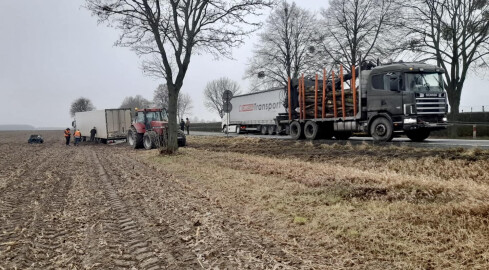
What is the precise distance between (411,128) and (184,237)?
1231 centimetres

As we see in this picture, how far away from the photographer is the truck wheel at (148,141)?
21011 mm

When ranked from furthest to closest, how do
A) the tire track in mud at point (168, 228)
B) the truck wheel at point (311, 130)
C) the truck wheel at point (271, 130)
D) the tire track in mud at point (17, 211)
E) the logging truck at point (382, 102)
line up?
the truck wheel at point (271, 130), the truck wheel at point (311, 130), the logging truck at point (382, 102), the tire track in mud at point (17, 211), the tire track in mud at point (168, 228)

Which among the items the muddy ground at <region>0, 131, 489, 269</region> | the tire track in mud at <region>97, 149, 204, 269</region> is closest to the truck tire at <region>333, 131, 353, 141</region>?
the muddy ground at <region>0, 131, 489, 269</region>

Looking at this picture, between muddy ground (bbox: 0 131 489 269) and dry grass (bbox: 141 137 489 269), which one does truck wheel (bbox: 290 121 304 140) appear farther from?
muddy ground (bbox: 0 131 489 269)

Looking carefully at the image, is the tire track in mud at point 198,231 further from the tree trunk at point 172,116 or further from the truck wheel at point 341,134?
the truck wheel at point 341,134

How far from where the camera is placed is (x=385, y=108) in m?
15.5

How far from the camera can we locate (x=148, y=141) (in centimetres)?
2131

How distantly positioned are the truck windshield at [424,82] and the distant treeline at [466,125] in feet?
33.1

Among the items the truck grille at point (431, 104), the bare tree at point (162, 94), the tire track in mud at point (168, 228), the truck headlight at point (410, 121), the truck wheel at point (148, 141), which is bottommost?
the tire track in mud at point (168, 228)

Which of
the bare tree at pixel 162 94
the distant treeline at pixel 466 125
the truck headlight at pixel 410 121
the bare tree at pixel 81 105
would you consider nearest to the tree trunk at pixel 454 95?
the distant treeline at pixel 466 125

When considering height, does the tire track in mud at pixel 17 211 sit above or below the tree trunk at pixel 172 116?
below

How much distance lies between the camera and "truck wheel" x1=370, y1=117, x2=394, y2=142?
15.2 metres

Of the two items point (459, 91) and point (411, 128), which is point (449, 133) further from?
point (411, 128)

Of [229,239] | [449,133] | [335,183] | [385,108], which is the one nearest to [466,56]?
[449,133]
